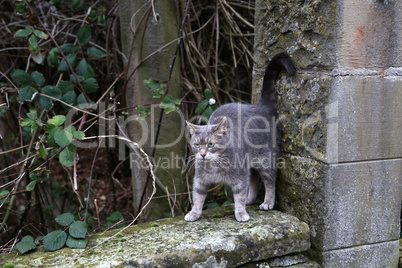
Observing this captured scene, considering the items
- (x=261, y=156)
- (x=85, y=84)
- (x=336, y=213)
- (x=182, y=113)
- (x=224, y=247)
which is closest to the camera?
(x=224, y=247)

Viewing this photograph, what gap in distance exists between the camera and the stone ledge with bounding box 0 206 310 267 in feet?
5.94

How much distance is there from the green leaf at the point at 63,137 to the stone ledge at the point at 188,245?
0.61m

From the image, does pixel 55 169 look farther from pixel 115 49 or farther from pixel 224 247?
pixel 224 247

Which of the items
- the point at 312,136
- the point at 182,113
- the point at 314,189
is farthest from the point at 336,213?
the point at 182,113

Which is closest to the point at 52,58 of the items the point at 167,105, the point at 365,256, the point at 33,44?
the point at 33,44

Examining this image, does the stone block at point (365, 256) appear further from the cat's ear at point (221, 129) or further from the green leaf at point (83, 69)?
the green leaf at point (83, 69)

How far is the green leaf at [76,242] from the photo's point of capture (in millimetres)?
1977

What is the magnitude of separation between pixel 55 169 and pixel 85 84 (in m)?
2.07

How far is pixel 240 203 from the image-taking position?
2254 millimetres

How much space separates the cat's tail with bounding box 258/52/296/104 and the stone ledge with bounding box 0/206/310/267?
31.6 inches

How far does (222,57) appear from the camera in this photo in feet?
12.7

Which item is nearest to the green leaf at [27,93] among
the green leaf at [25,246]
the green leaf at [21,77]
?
the green leaf at [21,77]

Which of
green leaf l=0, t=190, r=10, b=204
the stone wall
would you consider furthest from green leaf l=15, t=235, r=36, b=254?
the stone wall

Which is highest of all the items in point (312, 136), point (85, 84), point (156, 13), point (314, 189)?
point (156, 13)
